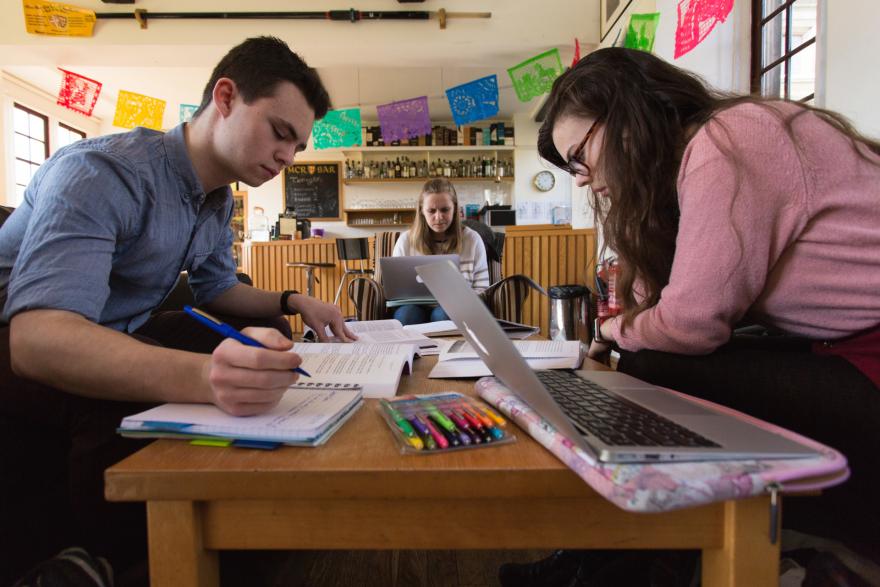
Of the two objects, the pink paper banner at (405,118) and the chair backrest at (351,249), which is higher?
the pink paper banner at (405,118)

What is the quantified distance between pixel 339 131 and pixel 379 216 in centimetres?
310

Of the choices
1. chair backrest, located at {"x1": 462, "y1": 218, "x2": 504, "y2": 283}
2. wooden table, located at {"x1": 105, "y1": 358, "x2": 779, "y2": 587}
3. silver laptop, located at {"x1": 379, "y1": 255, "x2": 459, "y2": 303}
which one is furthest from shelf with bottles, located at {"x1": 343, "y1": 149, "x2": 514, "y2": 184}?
wooden table, located at {"x1": 105, "y1": 358, "x2": 779, "y2": 587}

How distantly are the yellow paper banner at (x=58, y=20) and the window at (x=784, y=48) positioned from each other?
4.49 meters

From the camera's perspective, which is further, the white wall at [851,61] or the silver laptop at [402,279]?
the silver laptop at [402,279]

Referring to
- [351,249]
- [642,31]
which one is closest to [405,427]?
[642,31]

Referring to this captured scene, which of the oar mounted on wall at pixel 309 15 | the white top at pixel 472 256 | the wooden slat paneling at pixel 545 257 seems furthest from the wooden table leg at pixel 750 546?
the oar mounted on wall at pixel 309 15

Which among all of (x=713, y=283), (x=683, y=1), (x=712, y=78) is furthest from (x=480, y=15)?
(x=713, y=283)

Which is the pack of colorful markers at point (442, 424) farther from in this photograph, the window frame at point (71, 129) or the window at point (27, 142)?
the window frame at point (71, 129)

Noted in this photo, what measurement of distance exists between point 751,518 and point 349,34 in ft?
14.2

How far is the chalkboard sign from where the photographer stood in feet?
24.7

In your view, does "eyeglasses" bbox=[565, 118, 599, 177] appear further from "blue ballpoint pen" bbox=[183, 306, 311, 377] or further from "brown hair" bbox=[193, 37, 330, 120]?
"blue ballpoint pen" bbox=[183, 306, 311, 377]

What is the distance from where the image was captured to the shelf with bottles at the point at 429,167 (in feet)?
23.8

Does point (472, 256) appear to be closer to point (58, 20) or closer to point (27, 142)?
point (58, 20)

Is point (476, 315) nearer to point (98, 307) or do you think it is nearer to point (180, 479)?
point (180, 479)
